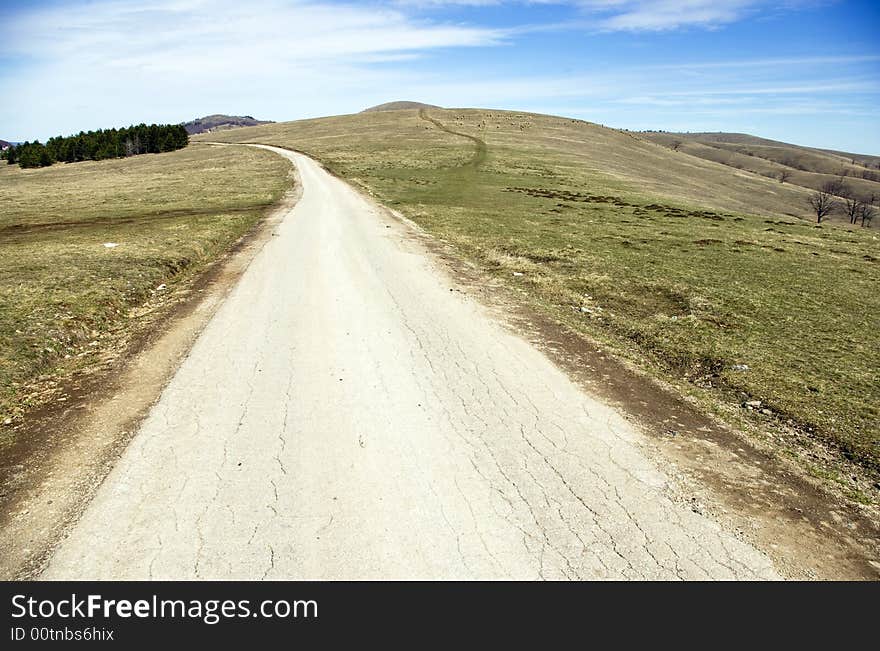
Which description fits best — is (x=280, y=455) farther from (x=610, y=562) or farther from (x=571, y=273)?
(x=571, y=273)

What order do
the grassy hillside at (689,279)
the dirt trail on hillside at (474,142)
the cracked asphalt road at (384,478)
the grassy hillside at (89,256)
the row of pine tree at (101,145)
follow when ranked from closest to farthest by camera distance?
the cracked asphalt road at (384,478) → the grassy hillside at (689,279) → the grassy hillside at (89,256) → the dirt trail on hillside at (474,142) → the row of pine tree at (101,145)

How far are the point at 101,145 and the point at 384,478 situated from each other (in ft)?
398

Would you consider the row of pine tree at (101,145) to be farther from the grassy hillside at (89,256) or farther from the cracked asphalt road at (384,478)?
the cracked asphalt road at (384,478)

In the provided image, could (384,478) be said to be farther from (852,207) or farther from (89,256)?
(852,207)

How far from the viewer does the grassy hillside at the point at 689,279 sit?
31.9 ft

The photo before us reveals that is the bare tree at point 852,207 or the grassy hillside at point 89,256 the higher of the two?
the bare tree at point 852,207

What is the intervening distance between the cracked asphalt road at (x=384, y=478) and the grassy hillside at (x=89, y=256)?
2.88 meters

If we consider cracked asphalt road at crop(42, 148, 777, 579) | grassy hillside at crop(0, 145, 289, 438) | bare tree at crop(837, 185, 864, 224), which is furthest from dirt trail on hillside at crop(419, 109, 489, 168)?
bare tree at crop(837, 185, 864, 224)

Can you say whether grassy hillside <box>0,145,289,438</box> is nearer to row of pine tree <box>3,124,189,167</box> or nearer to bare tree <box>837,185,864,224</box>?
row of pine tree <box>3,124,189,167</box>

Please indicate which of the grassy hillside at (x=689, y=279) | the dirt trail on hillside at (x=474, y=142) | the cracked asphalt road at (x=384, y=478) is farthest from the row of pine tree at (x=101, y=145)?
the cracked asphalt road at (x=384, y=478)

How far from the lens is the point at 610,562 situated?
5.30 metres
